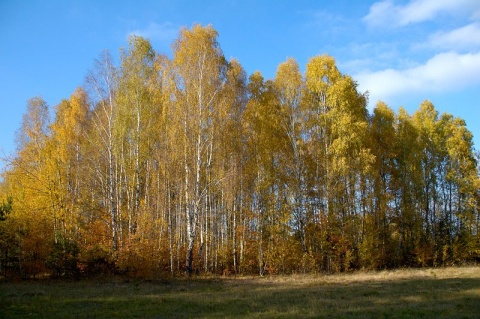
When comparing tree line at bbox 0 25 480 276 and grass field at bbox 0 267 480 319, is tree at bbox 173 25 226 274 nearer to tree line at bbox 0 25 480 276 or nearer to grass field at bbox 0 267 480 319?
tree line at bbox 0 25 480 276

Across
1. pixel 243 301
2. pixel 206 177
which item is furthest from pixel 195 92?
pixel 243 301

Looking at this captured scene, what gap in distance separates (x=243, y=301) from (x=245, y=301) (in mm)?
70

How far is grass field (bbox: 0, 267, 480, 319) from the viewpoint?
1061 cm

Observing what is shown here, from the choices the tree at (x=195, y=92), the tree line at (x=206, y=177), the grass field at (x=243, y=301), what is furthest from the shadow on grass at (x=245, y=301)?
the tree at (x=195, y=92)

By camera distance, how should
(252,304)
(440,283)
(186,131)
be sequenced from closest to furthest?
1. (252,304)
2. (440,283)
3. (186,131)

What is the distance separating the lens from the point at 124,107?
23.1m

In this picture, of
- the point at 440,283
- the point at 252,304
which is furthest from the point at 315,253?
the point at 252,304

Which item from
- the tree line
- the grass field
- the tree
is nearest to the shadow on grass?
the grass field

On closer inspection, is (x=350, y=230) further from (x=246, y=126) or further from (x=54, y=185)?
(x=54, y=185)

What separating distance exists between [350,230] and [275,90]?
36.4 ft

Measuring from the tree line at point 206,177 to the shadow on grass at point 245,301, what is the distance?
16.7ft

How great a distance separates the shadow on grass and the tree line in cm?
510

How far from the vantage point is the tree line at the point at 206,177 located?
2188cm

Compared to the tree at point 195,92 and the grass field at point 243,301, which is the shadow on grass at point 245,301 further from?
the tree at point 195,92
